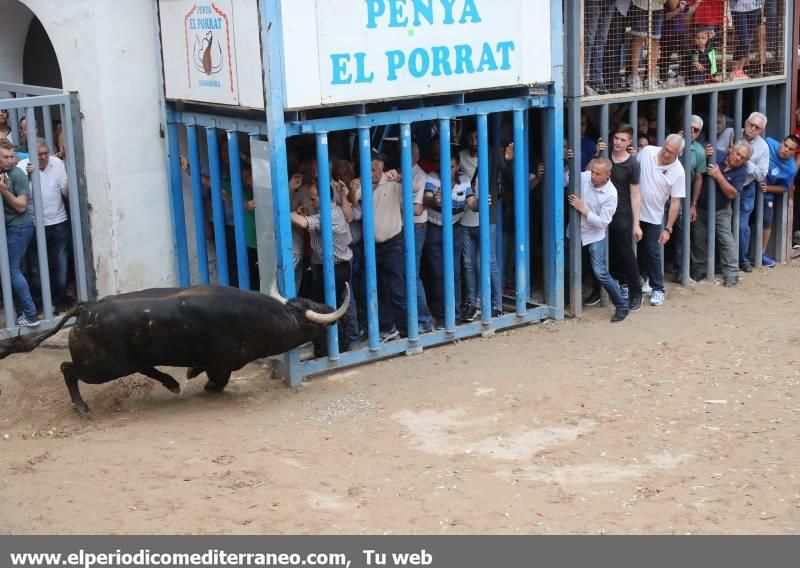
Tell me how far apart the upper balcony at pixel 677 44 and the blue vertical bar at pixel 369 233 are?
2.51m

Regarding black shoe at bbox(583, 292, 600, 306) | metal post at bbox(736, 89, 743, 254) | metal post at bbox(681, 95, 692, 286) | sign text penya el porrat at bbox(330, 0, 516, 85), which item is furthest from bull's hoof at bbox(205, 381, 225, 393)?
metal post at bbox(736, 89, 743, 254)

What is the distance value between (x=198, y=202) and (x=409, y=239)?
6.24ft

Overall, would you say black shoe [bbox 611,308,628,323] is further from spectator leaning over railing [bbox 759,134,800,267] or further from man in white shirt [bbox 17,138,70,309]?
man in white shirt [bbox 17,138,70,309]

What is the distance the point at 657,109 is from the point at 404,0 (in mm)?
3423

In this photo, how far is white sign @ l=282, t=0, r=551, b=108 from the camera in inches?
348

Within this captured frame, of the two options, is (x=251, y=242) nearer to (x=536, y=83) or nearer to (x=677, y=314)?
(x=536, y=83)

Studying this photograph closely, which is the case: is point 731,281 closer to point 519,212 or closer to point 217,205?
point 519,212

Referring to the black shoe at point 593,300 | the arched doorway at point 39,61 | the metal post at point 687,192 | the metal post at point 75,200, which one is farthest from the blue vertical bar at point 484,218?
the arched doorway at point 39,61

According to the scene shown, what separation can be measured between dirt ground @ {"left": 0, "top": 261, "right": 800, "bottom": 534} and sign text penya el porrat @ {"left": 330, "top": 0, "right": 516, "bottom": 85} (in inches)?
97.0

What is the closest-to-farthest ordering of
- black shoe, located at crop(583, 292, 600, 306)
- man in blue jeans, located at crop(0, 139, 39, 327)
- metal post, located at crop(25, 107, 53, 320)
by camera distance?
1. metal post, located at crop(25, 107, 53, 320)
2. man in blue jeans, located at crop(0, 139, 39, 327)
3. black shoe, located at crop(583, 292, 600, 306)

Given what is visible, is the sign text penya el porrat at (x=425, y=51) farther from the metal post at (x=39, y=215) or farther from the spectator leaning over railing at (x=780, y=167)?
the spectator leaning over railing at (x=780, y=167)

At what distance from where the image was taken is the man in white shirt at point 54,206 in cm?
1012

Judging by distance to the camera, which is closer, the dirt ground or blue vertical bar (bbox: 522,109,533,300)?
the dirt ground

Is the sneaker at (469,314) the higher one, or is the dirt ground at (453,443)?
Result: the sneaker at (469,314)
